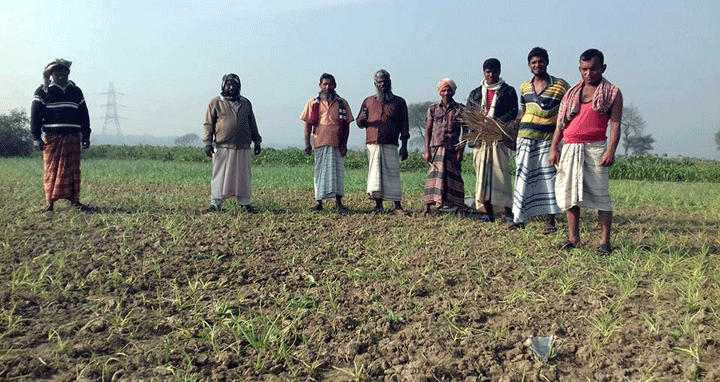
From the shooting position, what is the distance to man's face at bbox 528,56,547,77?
5.05m

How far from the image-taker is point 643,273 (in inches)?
148

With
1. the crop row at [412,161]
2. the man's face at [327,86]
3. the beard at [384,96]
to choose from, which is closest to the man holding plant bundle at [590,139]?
the beard at [384,96]

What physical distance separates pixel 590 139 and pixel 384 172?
281 cm

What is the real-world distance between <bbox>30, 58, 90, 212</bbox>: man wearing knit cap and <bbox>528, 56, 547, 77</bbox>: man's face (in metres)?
5.39

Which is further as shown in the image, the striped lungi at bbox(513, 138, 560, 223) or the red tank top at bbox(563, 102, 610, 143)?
the striped lungi at bbox(513, 138, 560, 223)

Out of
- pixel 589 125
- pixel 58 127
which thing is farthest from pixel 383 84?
pixel 58 127

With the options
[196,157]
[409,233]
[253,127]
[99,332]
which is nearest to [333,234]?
[409,233]

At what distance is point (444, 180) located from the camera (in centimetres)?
636

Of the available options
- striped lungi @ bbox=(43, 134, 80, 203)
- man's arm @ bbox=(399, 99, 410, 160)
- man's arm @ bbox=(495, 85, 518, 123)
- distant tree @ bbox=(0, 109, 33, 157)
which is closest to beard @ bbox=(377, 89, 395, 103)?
man's arm @ bbox=(399, 99, 410, 160)

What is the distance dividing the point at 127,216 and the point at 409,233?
3.21 meters

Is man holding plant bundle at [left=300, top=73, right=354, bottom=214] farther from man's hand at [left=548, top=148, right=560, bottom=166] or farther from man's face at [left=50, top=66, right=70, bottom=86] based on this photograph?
man's face at [left=50, top=66, right=70, bottom=86]

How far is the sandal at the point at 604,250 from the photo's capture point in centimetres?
437

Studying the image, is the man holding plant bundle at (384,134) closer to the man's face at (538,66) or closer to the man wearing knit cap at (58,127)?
the man's face at (538,66)

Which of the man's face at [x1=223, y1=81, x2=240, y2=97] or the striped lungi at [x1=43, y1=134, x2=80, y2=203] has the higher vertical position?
the man's face at [x1=223, y1=81, x2=240, y2=97]
